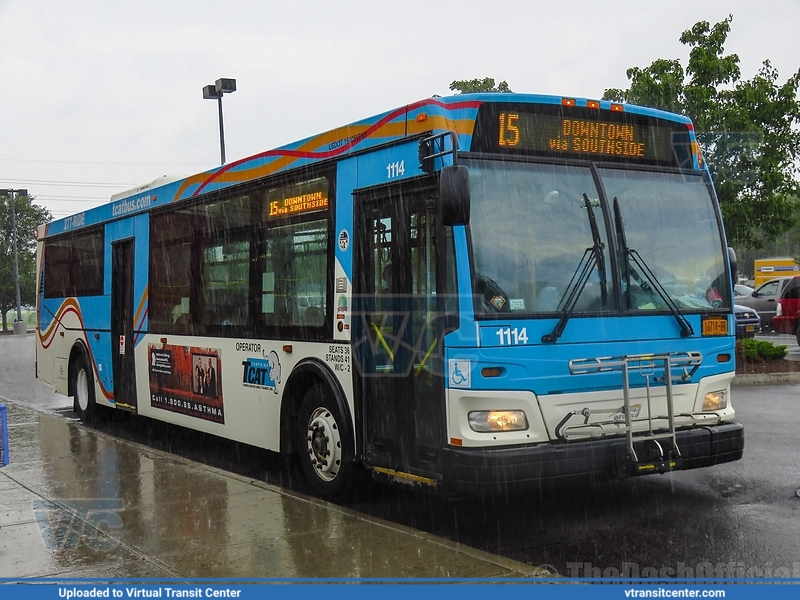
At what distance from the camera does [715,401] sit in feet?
24.0

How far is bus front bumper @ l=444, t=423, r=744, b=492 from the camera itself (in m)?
6.35

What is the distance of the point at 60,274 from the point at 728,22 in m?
13.0

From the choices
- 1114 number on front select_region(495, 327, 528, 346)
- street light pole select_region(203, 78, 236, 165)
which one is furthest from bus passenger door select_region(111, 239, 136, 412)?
street light pole select_region(203, 78, 236, 165)

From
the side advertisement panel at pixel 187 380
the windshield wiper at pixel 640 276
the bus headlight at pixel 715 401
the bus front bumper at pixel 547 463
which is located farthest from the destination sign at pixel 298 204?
the bus headlight at pixel 715 401

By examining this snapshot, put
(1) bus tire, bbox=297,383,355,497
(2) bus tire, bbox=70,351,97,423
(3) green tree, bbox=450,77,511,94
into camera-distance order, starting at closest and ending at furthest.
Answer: (1) bus tire, bbox=297,383,355,497 < (2) bus tire, bbox=70,351,97,423 < (3) green tree, bbox=450,77,511,94

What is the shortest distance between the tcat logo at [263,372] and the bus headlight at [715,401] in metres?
3.80

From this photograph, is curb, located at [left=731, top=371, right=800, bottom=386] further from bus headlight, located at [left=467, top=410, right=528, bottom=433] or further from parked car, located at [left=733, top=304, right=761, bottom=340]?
bus headlight, located at [left=467, top=410, right=528, bottom=433]

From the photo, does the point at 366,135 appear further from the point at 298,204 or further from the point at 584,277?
the point at 584,277

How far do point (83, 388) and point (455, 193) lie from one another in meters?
9.65

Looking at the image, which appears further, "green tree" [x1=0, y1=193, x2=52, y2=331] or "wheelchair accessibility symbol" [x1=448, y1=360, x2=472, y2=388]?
"green tree" [x1=0, y1=193, x2=52, y2=331]

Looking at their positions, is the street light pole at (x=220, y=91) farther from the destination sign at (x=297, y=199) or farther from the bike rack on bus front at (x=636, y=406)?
the bike rack on bus front at (x=636, y=406)

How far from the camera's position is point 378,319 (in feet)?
24.5

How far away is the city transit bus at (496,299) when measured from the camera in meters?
6.55

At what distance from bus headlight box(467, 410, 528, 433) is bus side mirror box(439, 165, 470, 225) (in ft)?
4.34
